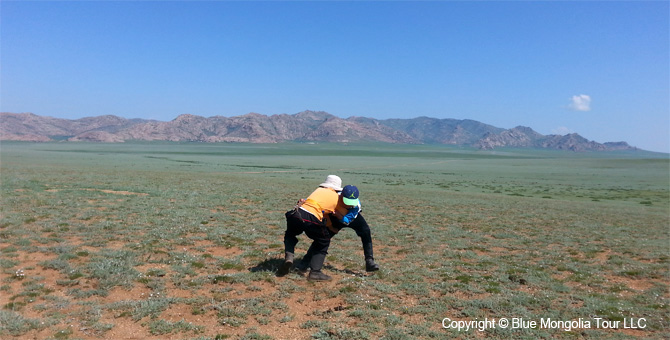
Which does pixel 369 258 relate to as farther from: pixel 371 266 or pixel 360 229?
pixel 360 229

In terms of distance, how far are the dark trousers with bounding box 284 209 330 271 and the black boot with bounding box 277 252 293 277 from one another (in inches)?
4.5

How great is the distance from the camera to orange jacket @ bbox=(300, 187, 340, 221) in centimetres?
839

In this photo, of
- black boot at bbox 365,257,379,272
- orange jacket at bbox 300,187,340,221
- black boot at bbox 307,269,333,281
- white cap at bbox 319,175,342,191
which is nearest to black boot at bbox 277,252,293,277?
black boot at bbox 307,269,333,281

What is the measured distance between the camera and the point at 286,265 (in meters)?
8.77

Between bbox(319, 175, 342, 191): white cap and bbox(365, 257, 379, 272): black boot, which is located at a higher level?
bbox(319, 175, 342, 191): white cap

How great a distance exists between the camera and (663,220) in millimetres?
22891

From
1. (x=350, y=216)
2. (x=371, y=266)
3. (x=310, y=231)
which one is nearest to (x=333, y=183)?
(x=350, y=216)

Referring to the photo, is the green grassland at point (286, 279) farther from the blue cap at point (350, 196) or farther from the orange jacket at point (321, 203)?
the blue cap at point (350, 196)

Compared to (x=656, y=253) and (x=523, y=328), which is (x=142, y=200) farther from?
(x=656, y=253)

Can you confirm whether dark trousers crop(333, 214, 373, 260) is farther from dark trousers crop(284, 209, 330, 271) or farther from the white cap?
the white cap

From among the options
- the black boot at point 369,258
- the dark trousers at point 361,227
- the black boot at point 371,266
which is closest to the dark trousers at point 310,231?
the dark trousers at point 361,227

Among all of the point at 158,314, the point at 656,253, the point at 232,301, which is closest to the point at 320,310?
the point at 232,301

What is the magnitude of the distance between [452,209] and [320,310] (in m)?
17.4

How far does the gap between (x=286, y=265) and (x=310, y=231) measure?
3.43 feet
